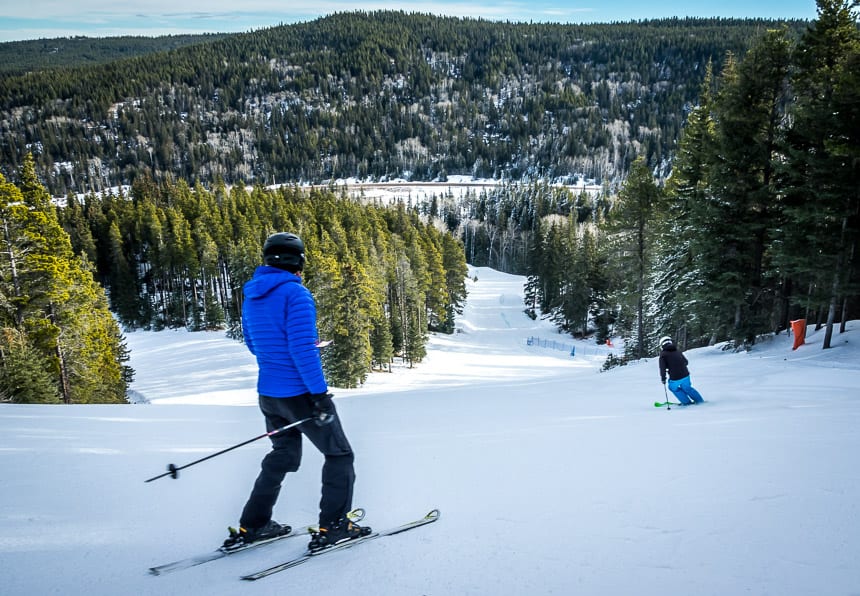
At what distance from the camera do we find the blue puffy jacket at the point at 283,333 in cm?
342

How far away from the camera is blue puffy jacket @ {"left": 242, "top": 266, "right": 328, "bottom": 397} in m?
3.42

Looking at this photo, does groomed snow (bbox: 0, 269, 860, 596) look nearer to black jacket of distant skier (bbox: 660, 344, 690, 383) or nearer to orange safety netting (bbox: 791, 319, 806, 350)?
black jacket of distant skier (bbox: 660, 344, 690, 383)

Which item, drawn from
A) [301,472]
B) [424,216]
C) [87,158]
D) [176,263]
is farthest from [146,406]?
[87,158]

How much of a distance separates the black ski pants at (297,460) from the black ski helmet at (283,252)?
99 cm

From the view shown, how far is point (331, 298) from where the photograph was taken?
32062 mm

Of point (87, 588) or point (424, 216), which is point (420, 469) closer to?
point (87, 588)

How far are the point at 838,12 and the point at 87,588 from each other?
71.4ft

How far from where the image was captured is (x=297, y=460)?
147 inches

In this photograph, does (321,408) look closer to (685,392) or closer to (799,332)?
(685,392)

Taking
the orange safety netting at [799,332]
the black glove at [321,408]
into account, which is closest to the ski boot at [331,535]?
the black glove at [321,408]

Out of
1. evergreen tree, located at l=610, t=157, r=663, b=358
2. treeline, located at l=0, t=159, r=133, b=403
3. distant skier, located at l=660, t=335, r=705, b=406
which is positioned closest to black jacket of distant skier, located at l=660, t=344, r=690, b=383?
distant skier, located at l=660, t=335, r=705, b=406

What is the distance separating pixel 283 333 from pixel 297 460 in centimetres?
102

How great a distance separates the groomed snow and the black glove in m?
1.06

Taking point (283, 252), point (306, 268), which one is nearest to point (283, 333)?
point (283, 252)
